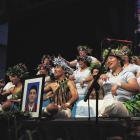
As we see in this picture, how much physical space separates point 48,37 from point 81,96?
3401 millimetres

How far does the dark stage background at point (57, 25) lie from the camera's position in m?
8.78

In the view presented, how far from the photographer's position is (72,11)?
9344 millimetres

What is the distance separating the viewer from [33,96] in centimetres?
457

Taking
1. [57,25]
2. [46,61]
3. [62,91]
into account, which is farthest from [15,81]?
[57,25]

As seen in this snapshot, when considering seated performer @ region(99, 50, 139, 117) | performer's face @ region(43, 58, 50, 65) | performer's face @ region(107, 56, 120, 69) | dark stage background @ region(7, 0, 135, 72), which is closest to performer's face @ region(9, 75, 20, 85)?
performer's face @ region(43, 58, 50, 65)

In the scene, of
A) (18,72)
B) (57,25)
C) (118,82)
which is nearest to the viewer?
(118,82)

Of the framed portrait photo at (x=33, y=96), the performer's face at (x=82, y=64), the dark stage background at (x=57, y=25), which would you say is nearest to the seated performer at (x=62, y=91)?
the performer's face at (x=82, y=64)

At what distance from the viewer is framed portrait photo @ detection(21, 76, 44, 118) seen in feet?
14.5

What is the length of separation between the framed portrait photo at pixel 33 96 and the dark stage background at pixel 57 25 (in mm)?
3926

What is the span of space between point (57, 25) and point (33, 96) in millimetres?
4953

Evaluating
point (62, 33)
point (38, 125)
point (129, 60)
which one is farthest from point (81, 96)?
point (62, 33)

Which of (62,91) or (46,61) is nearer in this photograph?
(62,91)

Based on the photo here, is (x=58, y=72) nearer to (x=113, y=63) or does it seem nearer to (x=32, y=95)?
(x=113, y=63)

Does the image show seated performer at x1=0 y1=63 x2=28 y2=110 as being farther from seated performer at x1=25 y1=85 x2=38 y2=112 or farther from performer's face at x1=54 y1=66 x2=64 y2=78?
seated performer at x1=25 y1=85 x2=38 y2=112
